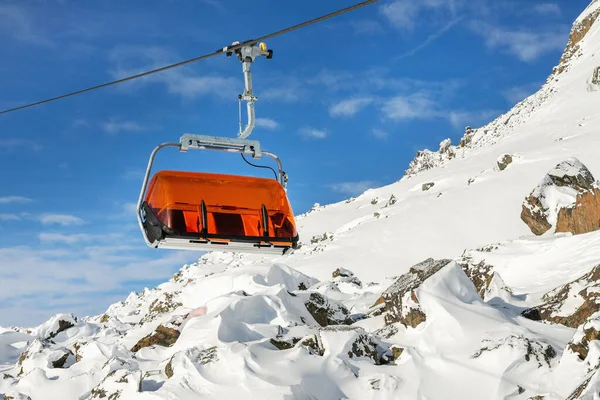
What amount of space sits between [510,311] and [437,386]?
3077 millimetres

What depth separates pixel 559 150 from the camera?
1448 inches

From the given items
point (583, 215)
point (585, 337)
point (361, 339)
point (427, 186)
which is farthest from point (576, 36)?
point (585, 337)

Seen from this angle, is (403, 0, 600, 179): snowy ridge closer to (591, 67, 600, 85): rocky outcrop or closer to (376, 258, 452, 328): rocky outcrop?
(591, 67, 600, 85): rocky outcrop

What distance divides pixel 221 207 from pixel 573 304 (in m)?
8.15

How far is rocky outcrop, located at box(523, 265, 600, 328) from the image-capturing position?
11.5 m

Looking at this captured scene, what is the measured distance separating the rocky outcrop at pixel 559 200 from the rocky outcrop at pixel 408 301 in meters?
8.56

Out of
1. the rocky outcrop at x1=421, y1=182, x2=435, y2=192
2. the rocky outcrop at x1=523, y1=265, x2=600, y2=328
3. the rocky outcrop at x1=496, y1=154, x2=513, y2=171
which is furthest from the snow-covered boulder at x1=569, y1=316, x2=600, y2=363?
the rocky outcrop at x1=421, y1=182, x2=435, y2=192

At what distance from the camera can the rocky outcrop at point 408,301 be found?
12.1m

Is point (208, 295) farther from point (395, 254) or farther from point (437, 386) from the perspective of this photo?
point (395, 254)

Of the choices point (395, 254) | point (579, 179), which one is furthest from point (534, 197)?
point (395, 254)

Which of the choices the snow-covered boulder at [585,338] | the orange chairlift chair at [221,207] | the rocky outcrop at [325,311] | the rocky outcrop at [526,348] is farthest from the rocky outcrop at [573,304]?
the orange chairlift chair at [221,207]

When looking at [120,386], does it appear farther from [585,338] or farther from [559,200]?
[559,200]

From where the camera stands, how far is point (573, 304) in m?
12.0

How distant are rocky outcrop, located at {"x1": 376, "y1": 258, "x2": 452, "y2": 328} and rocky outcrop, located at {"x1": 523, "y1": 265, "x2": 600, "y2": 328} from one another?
7.51 feet
